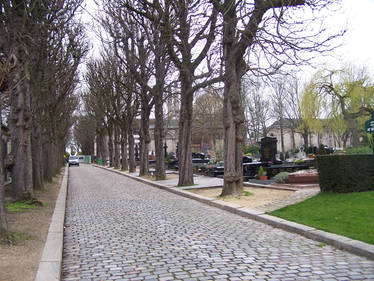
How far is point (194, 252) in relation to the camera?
234 inches

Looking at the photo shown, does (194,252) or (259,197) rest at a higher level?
(259,197)

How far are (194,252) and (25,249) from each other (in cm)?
269

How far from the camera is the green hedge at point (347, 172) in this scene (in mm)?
10156

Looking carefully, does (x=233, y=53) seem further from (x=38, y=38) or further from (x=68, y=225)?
(x=68, y=225)

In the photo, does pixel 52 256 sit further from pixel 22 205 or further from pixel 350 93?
pixel 350 93

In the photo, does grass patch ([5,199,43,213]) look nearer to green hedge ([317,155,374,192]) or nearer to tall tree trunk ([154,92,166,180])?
green hedge ([317,155,374,192])

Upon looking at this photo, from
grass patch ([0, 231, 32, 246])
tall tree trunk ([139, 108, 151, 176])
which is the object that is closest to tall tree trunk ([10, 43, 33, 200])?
grass patch ([0, 231, 32, 246])

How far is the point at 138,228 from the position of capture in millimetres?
8133

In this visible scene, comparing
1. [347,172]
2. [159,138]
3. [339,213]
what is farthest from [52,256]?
[159,138]

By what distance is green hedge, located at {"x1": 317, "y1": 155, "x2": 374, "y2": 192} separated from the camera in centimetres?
1016

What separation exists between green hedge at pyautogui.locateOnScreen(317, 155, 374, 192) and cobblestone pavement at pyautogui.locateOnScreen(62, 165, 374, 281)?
306 cm

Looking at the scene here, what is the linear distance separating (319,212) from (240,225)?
185 centimetres

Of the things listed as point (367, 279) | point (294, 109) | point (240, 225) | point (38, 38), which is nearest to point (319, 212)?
point (240, 225)

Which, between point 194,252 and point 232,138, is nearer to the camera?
point 194,252
